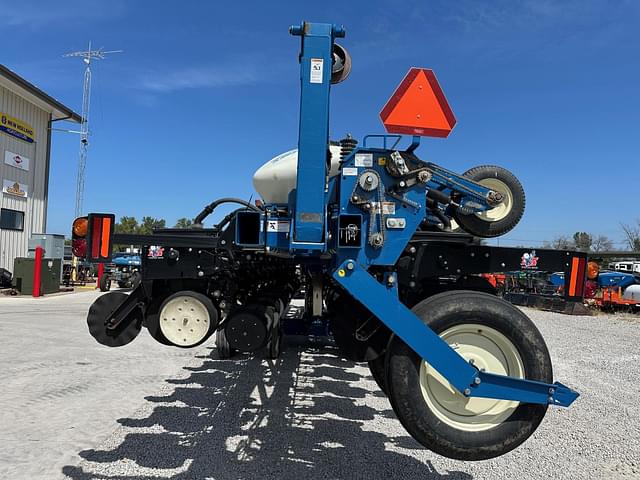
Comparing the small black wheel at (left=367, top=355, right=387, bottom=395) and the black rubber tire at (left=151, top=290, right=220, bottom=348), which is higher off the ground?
the black rubber tire at (left=151, top=290, right=220, bottom=348)

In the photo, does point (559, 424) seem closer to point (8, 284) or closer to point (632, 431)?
point (632, 431)

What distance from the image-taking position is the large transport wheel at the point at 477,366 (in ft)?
8.27

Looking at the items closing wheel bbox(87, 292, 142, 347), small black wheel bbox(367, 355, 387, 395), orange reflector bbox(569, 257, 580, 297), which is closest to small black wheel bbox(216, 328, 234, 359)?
closing wheel bbox(87, 292, 142, 347)

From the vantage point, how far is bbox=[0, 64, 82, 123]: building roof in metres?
17.8

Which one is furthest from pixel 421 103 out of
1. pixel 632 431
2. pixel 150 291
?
pixel 632 431

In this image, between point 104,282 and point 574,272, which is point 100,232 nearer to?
point 574,272

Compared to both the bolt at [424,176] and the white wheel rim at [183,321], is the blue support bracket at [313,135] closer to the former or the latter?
the bolt at [424,176]

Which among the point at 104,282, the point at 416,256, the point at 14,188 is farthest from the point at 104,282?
the point at 416,256

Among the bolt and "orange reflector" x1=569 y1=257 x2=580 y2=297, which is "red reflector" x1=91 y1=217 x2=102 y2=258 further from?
"orange reflector" x1=569 y1=257 x2=580 y2=297

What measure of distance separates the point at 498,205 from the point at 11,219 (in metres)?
20.5

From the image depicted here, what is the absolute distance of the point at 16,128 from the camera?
62.4 ft

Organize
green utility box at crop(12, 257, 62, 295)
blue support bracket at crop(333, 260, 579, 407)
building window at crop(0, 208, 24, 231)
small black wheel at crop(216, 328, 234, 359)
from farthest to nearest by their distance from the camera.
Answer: building window at crop(0, 208, 24, 231) < green utility box at crop(12, 257, 62, 295) < small black wheel at crop(216, 328, 234, 359) < blue support bracket at crop(333, 260, 579, 407)

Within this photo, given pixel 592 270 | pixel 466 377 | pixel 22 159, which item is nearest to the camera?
pixel 466 377

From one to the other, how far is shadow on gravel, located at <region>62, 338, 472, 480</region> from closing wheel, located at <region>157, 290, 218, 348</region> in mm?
997
